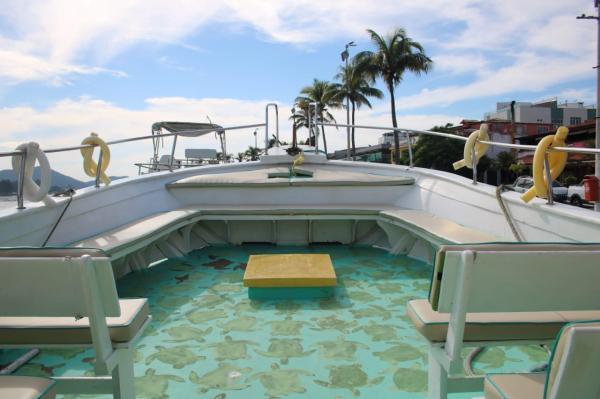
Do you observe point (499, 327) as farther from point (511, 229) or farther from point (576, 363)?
→ point (511, 229)

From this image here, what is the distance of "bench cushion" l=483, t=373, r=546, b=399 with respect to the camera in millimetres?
1066

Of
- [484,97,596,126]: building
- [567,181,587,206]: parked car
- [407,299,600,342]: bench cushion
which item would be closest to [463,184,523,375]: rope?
[407,299,600,342]: bench cushion

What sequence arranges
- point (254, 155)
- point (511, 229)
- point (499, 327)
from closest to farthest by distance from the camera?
point (499, 327)
point (511, 229)
point (254, 155)

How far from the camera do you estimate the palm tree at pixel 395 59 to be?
26.4m

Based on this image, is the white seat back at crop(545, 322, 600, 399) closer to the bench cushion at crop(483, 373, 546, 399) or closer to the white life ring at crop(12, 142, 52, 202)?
the bench cushion at crop(483, 373, 546, 399)

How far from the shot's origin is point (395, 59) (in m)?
26.5

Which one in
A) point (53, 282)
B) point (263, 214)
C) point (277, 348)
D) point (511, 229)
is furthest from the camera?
point (263, 214)

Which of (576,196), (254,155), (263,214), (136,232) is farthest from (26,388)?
(576,196)

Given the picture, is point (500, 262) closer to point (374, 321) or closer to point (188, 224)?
point (374, 321)

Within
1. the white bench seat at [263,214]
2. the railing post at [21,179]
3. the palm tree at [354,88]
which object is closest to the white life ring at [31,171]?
the railing post at [21,179]

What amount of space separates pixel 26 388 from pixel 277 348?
Answer: 1.44 meters

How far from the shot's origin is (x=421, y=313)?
1.63 metres

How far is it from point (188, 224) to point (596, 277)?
3.97 meters

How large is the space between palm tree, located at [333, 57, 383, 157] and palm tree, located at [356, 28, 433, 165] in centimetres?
89
